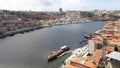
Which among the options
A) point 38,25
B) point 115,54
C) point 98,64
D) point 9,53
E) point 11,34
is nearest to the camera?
point 115,54

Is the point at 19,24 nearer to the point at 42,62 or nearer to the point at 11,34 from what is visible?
the point at 11,34

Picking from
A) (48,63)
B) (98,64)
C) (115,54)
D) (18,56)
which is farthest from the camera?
(18,56)

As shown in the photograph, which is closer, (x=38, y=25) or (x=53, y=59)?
(x=53, y=59)

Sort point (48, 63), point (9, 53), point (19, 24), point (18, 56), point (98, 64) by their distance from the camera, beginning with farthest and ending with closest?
point (19, 24)
point (9, 53)
point (18, 56)
point (48, 63)
point (98, 64)

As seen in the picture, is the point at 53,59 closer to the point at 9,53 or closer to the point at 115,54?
the point at 9,53

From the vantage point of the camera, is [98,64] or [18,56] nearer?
[98,64]

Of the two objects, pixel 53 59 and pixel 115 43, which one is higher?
pixel 115 43

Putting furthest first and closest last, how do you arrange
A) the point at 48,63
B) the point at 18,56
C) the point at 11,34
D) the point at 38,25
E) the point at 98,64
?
the point at 38,25 < the point at 11,34 < the point at 18,56 < the point at 48,63 < the point at 98,64

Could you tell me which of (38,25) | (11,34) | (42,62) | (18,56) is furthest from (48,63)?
(38,25)

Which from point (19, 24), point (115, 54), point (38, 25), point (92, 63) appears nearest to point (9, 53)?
point (92, 63)
